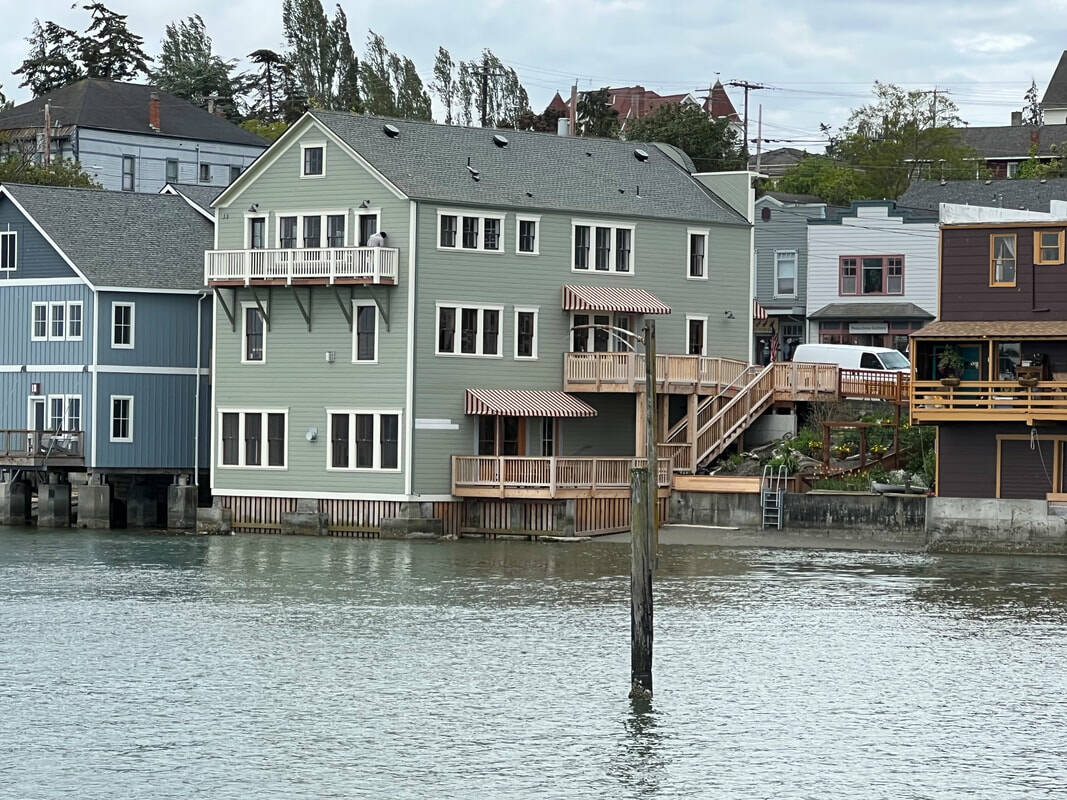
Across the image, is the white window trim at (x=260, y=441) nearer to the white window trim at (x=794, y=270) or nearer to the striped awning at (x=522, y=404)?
the striped awning at (x=522, y=404)

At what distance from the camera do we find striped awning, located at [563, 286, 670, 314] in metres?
66.8

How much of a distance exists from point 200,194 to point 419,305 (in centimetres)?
1671

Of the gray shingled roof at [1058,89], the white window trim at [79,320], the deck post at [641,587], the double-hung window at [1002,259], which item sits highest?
the gray shingled roof at [1058,89]

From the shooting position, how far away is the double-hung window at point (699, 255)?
232 feet

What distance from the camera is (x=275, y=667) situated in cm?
3978

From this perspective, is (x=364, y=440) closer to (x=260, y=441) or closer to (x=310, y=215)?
(x=260, y=441)

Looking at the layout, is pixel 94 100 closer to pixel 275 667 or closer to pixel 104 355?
pixel 104 355

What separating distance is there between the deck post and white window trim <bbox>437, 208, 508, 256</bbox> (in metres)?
29.6

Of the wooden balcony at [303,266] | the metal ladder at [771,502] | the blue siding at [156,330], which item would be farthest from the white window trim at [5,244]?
the metal ladder at [771,502]

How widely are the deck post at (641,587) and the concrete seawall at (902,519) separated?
76.6ft

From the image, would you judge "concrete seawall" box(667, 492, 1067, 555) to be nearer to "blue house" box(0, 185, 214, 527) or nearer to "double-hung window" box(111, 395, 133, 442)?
"blue house" box(0, 185, 214, 527)

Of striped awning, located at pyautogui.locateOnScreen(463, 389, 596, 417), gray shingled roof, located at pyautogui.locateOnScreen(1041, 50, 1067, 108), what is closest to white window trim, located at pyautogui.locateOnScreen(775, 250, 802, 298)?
striped awning, located at pyautogui.locateOnScreen(463, 389, 596, 417)

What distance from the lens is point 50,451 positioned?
6862 cm

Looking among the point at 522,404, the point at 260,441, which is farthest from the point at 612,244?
the point at 260,441
